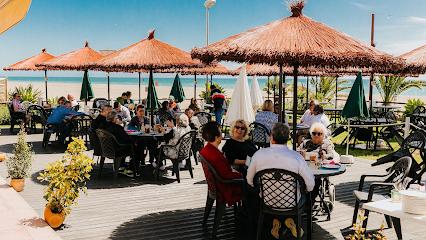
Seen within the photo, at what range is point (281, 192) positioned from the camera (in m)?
3.61

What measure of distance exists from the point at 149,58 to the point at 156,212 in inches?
162

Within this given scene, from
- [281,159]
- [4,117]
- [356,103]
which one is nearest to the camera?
[281,159]

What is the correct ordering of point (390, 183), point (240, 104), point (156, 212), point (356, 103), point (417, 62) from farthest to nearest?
point (356, 103) → point (240, 104) → point (417, 62) → point (156, 212) → point (390, 183)

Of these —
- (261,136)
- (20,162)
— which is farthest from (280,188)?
(261,136)

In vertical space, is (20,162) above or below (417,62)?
below

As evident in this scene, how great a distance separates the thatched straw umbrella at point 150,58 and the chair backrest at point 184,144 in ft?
6.01

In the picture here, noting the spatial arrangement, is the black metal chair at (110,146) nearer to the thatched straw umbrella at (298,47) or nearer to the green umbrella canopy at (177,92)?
the thatched straw umbrella at (298,47)

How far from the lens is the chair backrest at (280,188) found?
353cm

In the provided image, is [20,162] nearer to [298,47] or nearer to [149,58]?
[149,58]

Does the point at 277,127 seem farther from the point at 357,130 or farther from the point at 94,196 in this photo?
the point at 357,130

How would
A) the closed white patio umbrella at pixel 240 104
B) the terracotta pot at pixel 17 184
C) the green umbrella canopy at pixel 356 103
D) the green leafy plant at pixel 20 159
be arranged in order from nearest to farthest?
the green leafy plant at pixel 20 159
the terracotta pot at pixel 17 184
the closed white patio umbrella at pixel 240 104
the green umbrella canopy at pixel 356 103

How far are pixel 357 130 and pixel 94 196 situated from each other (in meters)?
7.33

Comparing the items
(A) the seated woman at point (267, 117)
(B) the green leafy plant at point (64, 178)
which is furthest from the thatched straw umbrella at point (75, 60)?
(B) the green leafy plant at point (64, 178)

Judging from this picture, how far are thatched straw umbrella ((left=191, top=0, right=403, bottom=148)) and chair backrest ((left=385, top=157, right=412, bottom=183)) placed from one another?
128 cm
